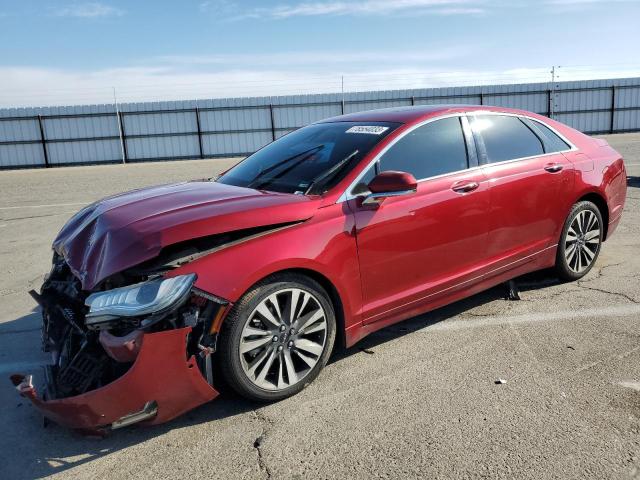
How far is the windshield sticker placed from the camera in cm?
383

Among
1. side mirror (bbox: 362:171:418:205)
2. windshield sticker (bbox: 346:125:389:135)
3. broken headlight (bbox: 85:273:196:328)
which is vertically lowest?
broken headlight (bbox: 85:273:196:328)

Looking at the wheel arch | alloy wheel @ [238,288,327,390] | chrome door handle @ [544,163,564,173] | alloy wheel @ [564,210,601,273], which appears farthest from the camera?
alloy wheel @ [564,210,601,273]

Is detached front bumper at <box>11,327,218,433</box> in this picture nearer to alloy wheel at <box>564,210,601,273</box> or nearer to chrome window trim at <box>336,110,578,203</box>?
chrome window trim at <box>336,110,578,203</box>

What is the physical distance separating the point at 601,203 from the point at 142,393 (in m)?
4.40

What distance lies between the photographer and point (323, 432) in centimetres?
287

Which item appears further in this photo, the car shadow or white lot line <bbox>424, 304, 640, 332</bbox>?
white lot line <bbox>424, 304, 640, 332</bbox>

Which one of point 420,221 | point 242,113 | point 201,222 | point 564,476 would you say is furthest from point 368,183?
point 242,113

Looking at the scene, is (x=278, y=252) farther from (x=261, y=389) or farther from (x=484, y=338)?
(x=484, y=338)

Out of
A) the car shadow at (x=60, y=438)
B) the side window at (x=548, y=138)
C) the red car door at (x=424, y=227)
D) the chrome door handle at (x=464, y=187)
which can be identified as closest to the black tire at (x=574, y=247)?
the side window at (x=548, y=138)

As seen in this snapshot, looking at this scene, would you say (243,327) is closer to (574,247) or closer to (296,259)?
(296,259)

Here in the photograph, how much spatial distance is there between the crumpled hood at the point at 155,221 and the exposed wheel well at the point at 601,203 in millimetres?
2970

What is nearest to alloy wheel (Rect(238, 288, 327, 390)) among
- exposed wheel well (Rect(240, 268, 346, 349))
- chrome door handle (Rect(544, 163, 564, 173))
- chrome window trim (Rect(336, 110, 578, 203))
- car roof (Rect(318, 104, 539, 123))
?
exposed wheel well (Rect(240, 268, 346, 349))

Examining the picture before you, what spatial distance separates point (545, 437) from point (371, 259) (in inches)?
54.5

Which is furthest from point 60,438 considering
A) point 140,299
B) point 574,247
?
point 574,247
